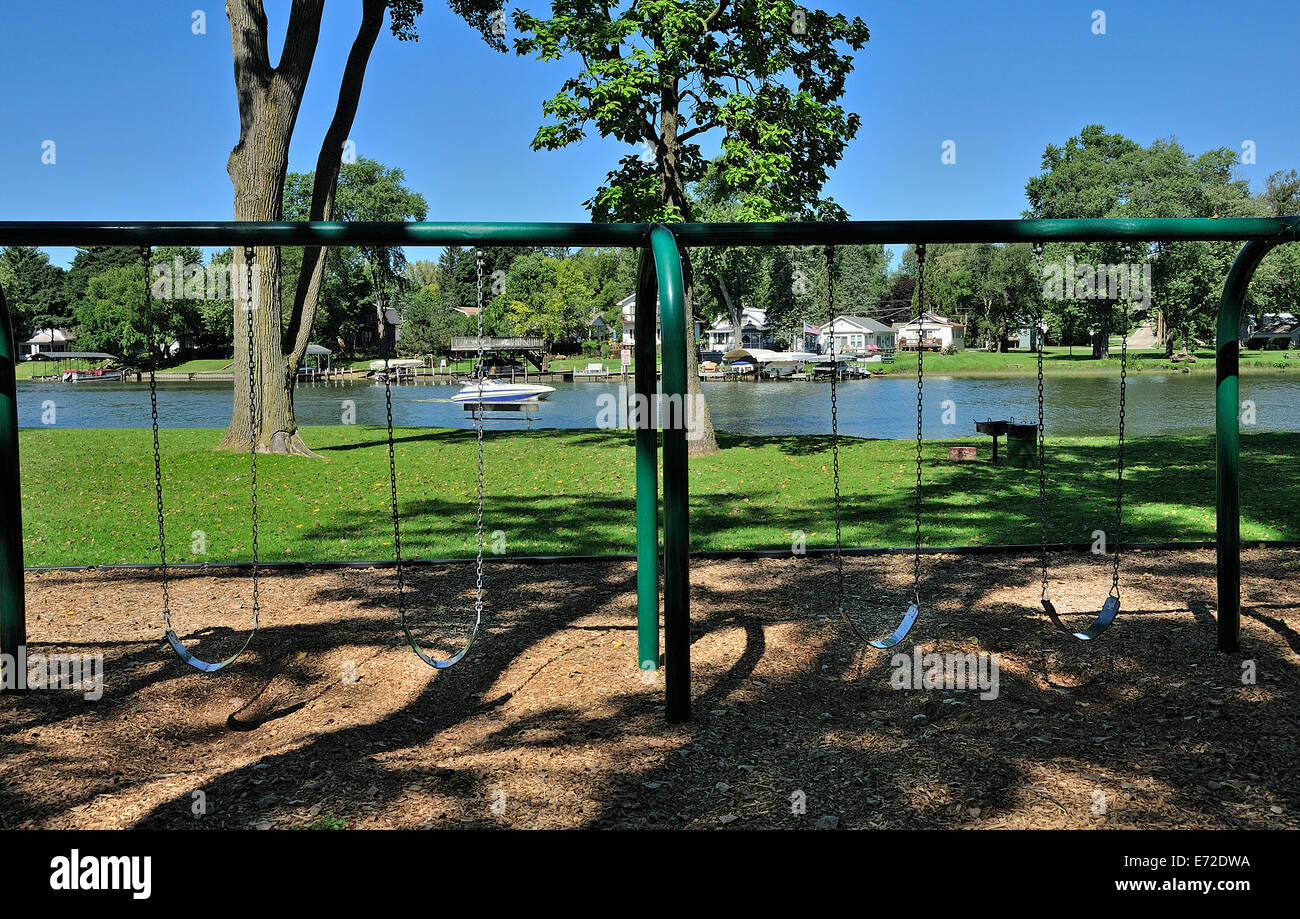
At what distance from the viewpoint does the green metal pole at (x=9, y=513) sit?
4668 mm

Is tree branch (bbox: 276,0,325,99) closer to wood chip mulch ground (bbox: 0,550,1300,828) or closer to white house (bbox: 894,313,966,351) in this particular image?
wood chip mulch ground (bbox: 0,550,1300,828)

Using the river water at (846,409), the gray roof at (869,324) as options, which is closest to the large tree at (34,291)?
the river water at (846,409)

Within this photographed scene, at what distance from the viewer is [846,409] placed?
98.1 feet

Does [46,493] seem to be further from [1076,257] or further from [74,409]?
[1076,257]

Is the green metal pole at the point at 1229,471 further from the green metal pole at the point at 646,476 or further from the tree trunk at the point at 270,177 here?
the tree trunk at the point at 270,177

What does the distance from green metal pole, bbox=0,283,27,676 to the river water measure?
1313cm

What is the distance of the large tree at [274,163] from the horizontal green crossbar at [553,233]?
9190mm


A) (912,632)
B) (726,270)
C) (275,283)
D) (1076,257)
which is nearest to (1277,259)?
(1076,257)

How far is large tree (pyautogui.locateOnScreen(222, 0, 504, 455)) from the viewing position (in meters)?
14.1

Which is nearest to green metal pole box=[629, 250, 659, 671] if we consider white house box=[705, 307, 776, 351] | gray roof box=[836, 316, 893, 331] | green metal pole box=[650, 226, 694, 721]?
green metal pole box=[650, 226, 694, 721]

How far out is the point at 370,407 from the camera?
3186 centimetres

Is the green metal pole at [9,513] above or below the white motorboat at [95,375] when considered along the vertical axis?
below

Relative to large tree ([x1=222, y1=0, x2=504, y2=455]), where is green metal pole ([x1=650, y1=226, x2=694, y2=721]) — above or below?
below

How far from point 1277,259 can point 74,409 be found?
47427 millimetres
